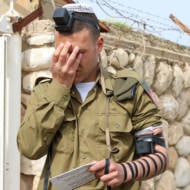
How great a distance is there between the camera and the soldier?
190 centimetres

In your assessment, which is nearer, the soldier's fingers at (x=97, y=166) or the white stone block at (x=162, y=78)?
the soldier's fingers at (x=97, y=166)

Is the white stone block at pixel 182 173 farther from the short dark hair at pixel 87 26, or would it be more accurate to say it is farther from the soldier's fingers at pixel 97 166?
the soldier's fingers at pixel 97 166

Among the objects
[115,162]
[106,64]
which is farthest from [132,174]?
[106,64]

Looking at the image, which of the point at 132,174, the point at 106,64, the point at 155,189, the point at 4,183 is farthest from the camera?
the point at 155,189

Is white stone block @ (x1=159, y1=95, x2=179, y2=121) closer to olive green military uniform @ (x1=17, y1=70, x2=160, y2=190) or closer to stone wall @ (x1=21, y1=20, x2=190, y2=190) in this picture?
stone wall @ (x1=21, y1=20, x2=190, y2=190)

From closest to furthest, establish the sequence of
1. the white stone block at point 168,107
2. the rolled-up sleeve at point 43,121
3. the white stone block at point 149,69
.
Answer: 1. the rolled-up sleeve at point 43,121
2. the white stone block at point 149,69
3. the white stone block at point 168,107

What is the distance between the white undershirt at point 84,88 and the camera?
200 centimetres

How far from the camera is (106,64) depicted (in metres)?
3.99

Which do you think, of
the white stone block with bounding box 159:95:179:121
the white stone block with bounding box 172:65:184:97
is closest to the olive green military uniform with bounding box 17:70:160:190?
the white stone block with bounding box 159:95:179:121

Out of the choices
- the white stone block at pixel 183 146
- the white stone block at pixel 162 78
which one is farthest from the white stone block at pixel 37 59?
the white stone block at pixel 183 146

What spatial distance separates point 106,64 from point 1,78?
3.10 ft

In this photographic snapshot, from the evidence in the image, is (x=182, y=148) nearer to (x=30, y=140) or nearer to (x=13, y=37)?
(x=13, y=37)

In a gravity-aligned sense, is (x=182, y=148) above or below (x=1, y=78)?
below

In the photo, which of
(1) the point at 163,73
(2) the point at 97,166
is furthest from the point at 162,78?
(2) the point at 97,166
